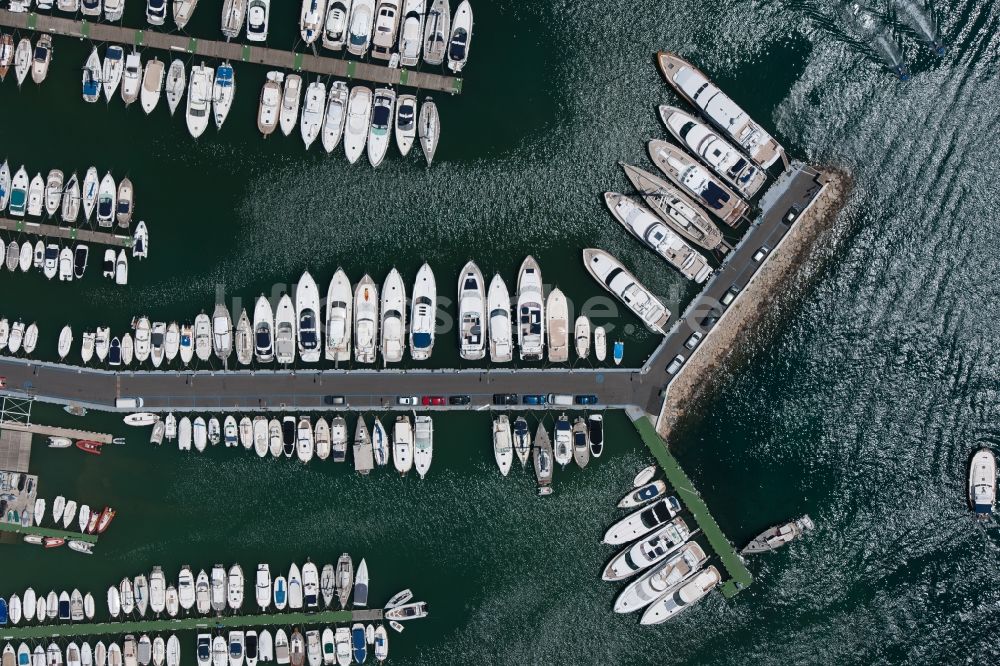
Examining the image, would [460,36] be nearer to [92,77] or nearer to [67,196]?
[92,77]

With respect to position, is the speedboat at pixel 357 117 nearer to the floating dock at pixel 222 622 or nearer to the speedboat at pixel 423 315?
the speedboat at pixel 423 315

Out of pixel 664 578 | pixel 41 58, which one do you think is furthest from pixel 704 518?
pixel 41 58

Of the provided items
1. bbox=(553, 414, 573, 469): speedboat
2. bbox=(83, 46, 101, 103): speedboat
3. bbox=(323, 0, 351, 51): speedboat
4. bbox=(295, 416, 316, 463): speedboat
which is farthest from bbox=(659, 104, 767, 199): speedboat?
bbox=(83, 46, 101, 103): speedboat

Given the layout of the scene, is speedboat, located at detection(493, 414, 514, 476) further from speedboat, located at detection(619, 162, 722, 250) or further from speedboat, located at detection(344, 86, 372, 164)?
speedboat, located at detection(344, 86, 372, 164)

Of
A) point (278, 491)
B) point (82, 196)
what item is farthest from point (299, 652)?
point (82, 196)

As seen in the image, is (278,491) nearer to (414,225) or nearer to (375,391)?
(375,391)

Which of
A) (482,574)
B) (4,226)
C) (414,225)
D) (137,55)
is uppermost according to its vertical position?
(137,55)

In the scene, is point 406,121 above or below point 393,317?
above
